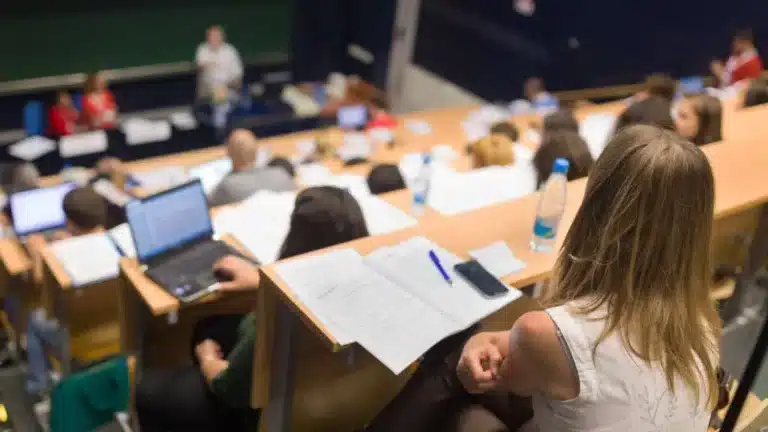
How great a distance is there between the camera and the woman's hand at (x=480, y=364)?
59.0 inches

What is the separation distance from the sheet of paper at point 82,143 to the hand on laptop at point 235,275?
3516mm

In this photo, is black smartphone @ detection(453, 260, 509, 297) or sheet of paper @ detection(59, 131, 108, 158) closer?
black smartphone @ detection(453, 260, 509, 297)

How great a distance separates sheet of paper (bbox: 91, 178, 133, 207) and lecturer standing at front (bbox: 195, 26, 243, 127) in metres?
2.19

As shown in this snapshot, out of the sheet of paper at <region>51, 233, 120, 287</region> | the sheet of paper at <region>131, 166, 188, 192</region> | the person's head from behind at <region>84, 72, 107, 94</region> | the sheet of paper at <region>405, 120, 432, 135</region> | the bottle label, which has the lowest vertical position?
the sheet of paper at <region>131, 166, 188, 192</region>

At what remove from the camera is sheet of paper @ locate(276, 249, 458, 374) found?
1.53 meters

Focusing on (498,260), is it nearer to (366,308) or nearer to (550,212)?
(550,212)

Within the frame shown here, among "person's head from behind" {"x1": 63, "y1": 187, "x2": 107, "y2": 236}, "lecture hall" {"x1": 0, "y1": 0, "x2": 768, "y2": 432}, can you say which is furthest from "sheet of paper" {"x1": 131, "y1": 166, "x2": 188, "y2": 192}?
"person's head from behind" {"x1": 63, "y1": 187, "x2": 107, "y2": 236}

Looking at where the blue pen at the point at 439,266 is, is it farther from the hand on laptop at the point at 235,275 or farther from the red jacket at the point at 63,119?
the red jacket at the point at 63,119

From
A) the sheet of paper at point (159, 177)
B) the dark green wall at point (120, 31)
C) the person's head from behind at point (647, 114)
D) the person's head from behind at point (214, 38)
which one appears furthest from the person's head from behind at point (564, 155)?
the dark green wall at point (120, 31)

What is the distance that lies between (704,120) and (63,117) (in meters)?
4.40

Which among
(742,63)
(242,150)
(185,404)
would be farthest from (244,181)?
(742,63)

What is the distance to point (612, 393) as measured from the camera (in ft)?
4.43

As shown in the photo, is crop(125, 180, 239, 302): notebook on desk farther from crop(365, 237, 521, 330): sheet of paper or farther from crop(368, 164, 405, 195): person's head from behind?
crop(368, 164, 405, 195): person's head from behind

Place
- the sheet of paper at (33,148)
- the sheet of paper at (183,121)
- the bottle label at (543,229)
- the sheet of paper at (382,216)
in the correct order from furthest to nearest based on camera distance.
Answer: the sheet of paper at (183,121) → the sheet of paper at (33,148) → the sheet of paper at (382,216) → the bottle label at (543,229)
